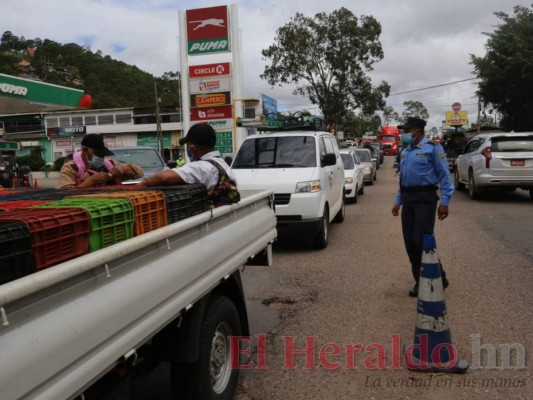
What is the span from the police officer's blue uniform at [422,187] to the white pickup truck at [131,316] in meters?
2.34

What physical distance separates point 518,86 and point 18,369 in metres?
29.8

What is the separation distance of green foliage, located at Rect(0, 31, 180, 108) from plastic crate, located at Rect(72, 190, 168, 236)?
6943 centimetres

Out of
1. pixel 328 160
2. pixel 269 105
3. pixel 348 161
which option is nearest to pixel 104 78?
pixel 269 105

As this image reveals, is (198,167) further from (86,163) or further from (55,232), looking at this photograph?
(86,163)

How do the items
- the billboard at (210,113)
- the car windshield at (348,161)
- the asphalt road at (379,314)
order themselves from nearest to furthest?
the asphalt road at (379,314) < the car windshield at (348,161) < the billboard at (210,113)

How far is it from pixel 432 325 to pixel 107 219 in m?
2.63

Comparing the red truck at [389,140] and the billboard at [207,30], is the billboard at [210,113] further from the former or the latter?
the red truck at [389,140]

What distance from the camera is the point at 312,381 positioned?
144 inches

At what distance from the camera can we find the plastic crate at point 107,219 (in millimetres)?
2195

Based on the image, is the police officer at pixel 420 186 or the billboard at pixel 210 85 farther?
the billboard at pixel 210 85

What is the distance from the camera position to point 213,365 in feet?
10.2

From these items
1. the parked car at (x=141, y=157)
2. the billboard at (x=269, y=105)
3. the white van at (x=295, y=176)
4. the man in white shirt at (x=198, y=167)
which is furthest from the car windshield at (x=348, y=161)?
the billboard at (x=269, y=105)

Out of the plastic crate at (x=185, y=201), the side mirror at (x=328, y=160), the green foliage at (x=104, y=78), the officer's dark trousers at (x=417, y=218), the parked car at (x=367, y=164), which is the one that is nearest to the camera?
the plastic crate at (x=185, y=201)

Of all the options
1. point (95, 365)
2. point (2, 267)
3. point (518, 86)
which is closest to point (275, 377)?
point (95, 365)
